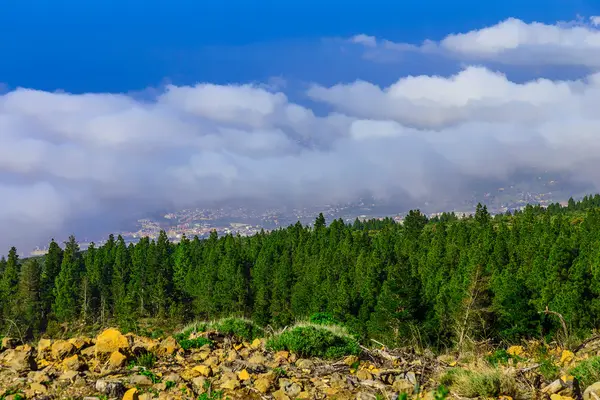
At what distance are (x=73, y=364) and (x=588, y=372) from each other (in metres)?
11.3

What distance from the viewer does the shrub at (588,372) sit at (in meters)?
9.56

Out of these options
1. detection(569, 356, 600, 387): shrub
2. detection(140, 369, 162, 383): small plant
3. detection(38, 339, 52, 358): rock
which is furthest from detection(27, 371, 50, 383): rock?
detection(569, 356, 600, 387): shrub

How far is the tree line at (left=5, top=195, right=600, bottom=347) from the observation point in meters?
47.3

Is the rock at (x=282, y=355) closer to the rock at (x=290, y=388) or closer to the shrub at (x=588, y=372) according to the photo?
the rock at (x=290, y=388)

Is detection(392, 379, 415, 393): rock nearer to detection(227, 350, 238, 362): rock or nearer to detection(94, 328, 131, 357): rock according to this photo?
detection(227, 350, 238, 362): rock

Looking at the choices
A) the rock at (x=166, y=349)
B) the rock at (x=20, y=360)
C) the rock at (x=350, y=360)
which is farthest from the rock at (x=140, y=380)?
the rock at (x=350, y=360)

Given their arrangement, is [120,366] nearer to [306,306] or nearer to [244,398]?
[244,398]

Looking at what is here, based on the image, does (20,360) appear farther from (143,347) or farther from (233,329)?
(233,329)

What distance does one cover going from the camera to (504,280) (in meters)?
52.9

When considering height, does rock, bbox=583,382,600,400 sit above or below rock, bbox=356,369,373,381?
above

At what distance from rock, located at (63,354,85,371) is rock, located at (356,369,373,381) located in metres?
6.55

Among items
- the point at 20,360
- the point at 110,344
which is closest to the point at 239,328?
the point at 110,344

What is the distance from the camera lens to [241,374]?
35.0 feet

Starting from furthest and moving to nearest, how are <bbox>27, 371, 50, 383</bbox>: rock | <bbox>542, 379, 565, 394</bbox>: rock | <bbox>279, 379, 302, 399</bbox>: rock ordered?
<bbox>27, 371, 50, 383</bbox>: rock < <bbox>279, 379, 302, 399</bbox>: rock < <bbox>542, 379, 565, 394</bbox>: rock
